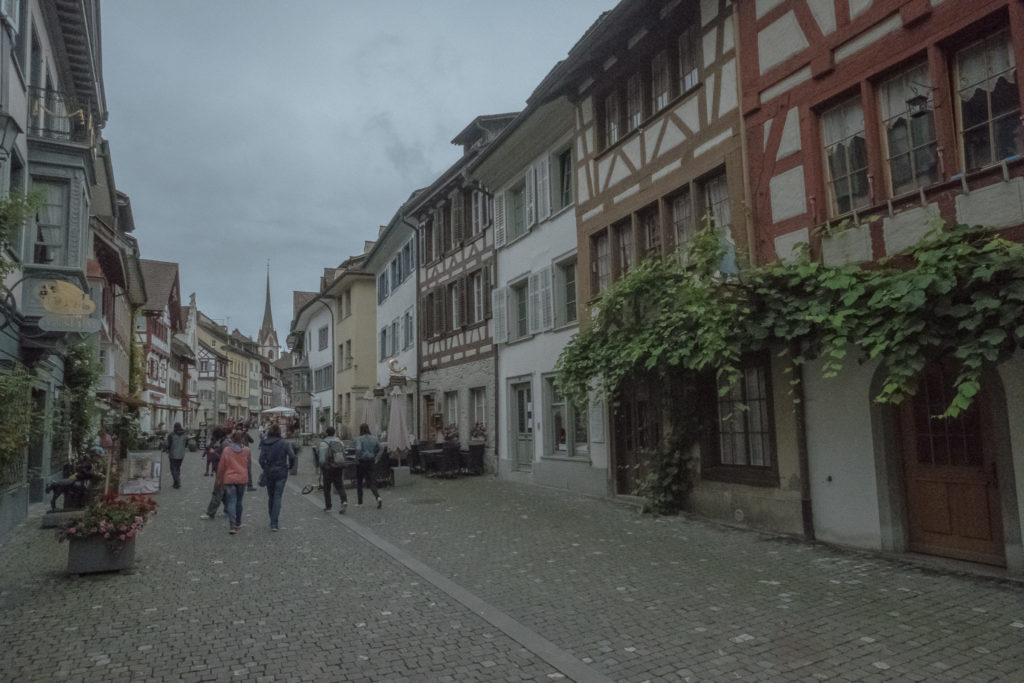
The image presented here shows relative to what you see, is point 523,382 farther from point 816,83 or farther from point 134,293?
point 134,293

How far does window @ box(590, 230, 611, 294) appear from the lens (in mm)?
13648

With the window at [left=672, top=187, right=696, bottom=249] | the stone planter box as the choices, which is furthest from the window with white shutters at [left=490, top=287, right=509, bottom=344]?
the stone planter box

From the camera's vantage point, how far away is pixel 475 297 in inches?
808

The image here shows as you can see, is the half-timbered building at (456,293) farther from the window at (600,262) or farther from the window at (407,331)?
the window at (600,262)

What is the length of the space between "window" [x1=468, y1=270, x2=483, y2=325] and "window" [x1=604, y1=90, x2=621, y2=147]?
725 centimetres

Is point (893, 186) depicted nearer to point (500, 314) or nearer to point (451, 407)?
point (500, 314)

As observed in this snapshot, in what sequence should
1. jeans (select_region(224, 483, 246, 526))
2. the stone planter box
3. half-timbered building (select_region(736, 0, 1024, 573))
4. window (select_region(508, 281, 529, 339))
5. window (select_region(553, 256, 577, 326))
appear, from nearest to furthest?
half-timbered building (select_region(736, 0, 1024, 573))
the stone planter box
jeans (select_region(224, 483, 246, 526))
window (select_region(553, 256, 577, 326))
window (select_region(508, 281, 529, 339))

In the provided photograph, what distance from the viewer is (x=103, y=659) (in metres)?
5.00

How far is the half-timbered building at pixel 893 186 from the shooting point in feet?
22.2

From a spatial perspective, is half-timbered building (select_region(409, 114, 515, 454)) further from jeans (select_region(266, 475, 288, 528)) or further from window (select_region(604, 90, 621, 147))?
jeans (select_region(266, 475, 288, 528))

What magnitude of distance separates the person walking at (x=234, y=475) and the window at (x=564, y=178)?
8.22 m

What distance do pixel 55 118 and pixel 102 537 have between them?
9.35 meters

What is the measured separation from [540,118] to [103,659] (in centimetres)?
1287

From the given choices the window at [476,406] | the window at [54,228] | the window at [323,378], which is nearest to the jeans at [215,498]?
the window at [54,228]
